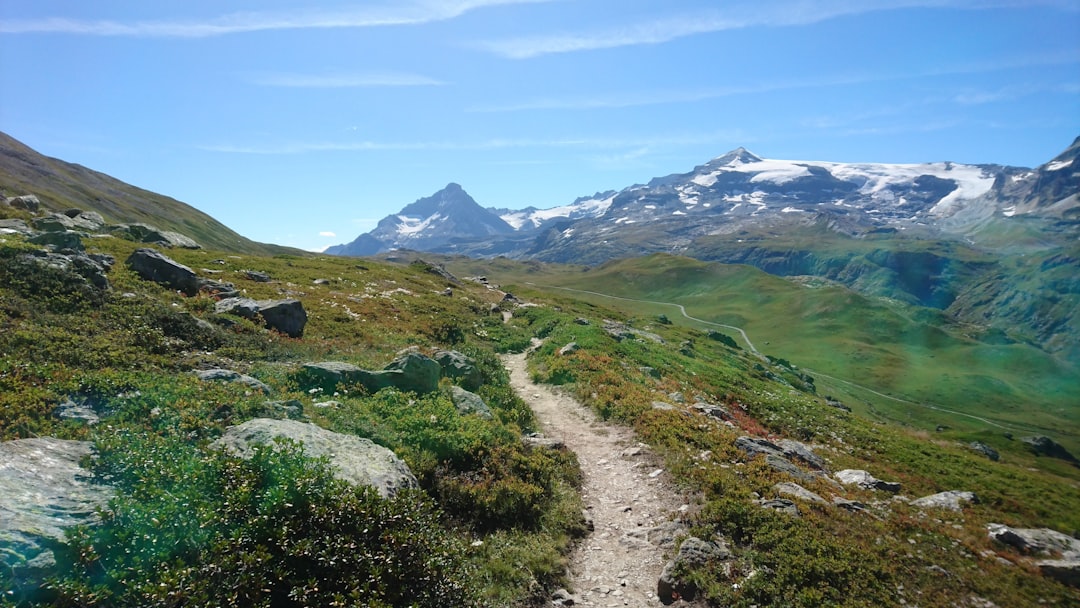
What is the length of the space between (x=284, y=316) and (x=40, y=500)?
22.1m

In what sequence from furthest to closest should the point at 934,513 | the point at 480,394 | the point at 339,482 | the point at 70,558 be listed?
the point at 480,394, the point at 934,513, the point at 339,482, the point at 70,558

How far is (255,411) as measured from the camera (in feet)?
46.7

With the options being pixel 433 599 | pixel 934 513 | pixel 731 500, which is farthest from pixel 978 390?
pixel 433 599

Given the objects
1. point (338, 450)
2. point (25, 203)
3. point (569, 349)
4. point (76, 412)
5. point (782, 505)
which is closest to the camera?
point (76, 412)

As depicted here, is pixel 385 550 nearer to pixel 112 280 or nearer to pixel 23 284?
pixel 23 284

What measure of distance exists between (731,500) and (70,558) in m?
15.3

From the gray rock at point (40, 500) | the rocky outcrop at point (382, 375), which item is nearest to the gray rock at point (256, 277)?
the rocky outcrop at point (382, 375)

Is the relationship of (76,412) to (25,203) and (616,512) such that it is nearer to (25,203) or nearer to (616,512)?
(616,512)

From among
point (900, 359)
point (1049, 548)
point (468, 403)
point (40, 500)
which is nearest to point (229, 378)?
point (468, 403)

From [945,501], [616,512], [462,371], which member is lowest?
[945,501]

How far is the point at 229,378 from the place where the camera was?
688 inches

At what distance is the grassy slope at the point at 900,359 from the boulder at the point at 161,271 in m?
97.0

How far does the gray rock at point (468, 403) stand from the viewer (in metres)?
20.5

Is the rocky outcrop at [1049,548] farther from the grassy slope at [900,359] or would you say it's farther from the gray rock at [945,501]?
the grassy slope at [900,359]
